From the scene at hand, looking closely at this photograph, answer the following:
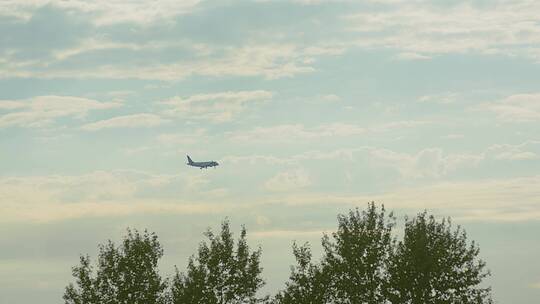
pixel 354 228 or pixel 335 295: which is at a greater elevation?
pixel 354 228

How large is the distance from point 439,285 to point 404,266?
3492 mm

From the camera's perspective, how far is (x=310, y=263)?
8031 centimetres

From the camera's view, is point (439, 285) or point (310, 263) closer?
point (439, 285)

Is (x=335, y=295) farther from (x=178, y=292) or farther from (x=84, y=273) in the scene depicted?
(x=84, y=273)

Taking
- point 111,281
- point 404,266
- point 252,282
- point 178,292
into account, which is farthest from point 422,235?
point 111,281

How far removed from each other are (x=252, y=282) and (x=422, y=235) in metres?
16.6

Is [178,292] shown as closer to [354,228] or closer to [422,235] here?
[354,228]

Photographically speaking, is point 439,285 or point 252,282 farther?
point 252,282

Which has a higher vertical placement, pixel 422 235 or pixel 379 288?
pixel 422 235

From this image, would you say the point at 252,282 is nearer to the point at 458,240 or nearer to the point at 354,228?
the point at 354,228

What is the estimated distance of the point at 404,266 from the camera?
75.9 m

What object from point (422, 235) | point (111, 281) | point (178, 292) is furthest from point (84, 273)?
point (422, 235)

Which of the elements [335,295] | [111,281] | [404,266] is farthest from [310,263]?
[111,281]

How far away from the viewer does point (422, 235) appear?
78.1 meters
